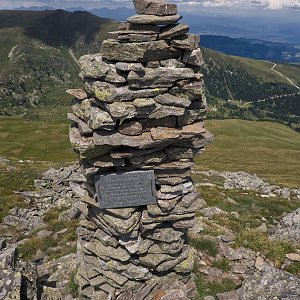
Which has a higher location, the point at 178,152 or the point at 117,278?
the point at 178,152

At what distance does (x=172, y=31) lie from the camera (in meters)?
15.7

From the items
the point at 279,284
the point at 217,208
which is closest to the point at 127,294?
the point at 279,284

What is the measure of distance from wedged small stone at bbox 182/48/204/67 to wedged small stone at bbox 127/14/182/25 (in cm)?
154

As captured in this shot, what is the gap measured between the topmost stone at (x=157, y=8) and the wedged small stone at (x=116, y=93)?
3.40 m

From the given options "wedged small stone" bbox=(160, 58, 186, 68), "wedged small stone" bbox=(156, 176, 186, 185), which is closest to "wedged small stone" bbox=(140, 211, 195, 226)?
"wedged small stone" bbox=(156, 176, 186, 185)

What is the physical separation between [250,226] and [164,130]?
57.9ft

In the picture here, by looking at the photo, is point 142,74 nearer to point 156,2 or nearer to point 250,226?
point 156,2

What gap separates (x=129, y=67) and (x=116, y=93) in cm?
124

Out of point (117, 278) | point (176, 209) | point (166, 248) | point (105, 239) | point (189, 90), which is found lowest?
point (117, 278)

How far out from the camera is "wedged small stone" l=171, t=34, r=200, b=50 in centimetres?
1581

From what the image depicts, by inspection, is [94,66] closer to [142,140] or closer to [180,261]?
[142,140]

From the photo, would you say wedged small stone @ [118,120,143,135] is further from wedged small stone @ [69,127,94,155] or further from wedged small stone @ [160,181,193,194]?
wedged small stone @ [160,181,193,194]

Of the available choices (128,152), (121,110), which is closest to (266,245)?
(128,152)

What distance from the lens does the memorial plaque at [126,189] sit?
17516 mm
